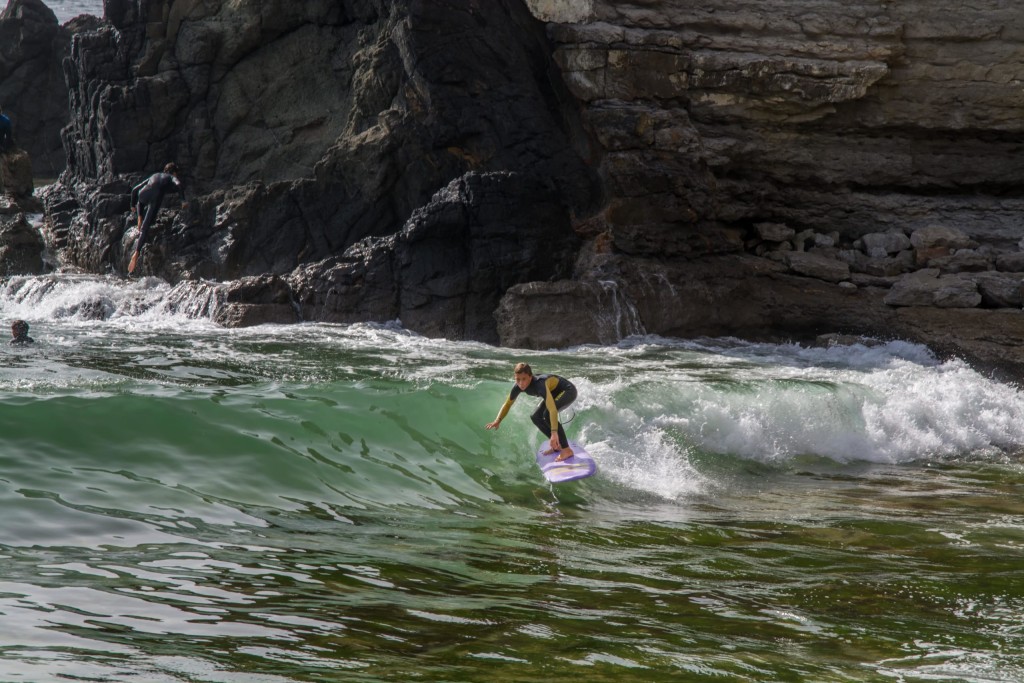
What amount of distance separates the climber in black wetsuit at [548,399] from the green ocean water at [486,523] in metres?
0.40

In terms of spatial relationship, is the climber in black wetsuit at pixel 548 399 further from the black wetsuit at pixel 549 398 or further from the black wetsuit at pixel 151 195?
the black wetsuit at pixel 151 195

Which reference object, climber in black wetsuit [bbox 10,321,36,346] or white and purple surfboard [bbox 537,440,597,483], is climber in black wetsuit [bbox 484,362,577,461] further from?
climber in black wetsuit [bbox 10,321,36,346]

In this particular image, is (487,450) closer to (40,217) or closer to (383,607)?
(383,607)

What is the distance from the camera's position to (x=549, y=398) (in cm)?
968

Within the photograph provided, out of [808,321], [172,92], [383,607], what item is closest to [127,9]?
[172,92]

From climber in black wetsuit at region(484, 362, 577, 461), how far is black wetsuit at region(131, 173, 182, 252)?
1243 centimetres

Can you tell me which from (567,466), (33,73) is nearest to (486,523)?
(567,466)

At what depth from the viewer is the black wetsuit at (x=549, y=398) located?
9562mm

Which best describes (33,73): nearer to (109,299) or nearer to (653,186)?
(109,299)

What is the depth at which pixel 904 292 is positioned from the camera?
687 inches

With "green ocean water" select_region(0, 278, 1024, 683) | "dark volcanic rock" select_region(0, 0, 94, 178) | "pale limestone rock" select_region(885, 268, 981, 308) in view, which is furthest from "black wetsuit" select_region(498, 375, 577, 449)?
"dark volcanic rock" select_region(0, 0, 94, 178)

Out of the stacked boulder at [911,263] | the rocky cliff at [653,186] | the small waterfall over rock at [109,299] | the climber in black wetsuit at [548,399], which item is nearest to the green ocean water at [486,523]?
the climber in black wetsuit at [548,399]

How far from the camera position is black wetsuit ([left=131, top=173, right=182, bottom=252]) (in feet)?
66.2

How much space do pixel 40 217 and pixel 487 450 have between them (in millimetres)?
20134
